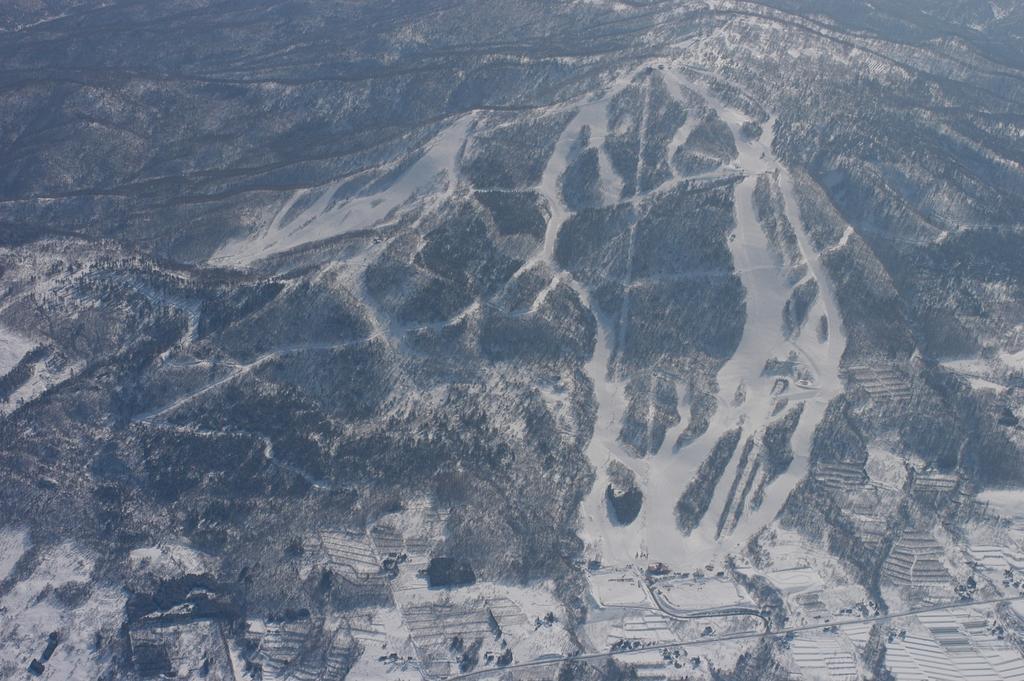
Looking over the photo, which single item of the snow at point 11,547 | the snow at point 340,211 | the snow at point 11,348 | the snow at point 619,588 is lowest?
the snow at point 619,588

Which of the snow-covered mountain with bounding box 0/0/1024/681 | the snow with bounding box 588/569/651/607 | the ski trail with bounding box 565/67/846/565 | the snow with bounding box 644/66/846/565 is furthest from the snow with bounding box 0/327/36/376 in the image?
the snow with bounding box 644/66/846/565

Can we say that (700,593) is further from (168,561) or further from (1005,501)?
(168,561)

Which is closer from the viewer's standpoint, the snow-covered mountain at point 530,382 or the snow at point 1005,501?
the snow-covered mountain at point 530,382

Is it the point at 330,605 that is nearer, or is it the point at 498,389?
the point at 330,605

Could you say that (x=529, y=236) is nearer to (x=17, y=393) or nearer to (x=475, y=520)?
(x=475, y=520)

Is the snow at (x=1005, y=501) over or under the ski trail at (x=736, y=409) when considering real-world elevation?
under

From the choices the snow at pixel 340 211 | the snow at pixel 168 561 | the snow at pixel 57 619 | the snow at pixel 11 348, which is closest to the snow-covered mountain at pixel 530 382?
the snow at pixel 57 619

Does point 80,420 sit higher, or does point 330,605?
point 80,420

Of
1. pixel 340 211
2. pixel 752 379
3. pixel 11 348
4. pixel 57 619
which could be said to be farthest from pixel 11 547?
pixel 752 379

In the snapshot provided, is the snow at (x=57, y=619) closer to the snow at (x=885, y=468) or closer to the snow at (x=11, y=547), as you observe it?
the snow at (x=11, y=547)

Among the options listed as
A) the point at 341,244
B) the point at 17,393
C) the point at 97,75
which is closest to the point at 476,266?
the point at 341,244

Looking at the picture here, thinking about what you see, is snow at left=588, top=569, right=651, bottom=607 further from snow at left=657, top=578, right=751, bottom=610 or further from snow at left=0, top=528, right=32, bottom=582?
snow at left=0, top=528, right=32, bottom=582
